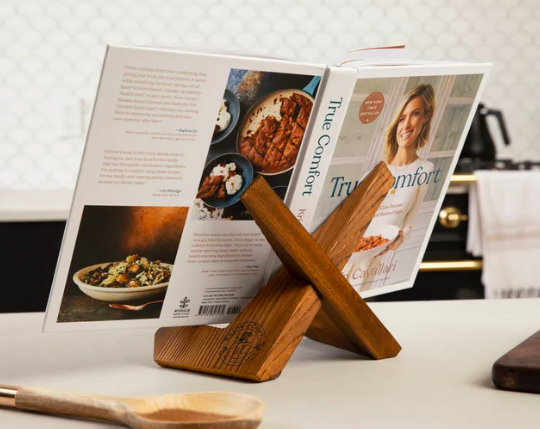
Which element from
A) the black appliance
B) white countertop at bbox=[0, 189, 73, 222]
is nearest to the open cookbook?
white countertop at bbox=[0, 189, 73, 222]

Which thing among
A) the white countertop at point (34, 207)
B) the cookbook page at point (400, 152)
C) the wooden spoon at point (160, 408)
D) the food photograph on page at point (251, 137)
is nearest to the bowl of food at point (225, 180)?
the food photograph on page at point (251, 137)

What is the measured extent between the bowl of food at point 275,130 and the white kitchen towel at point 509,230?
1730 mm

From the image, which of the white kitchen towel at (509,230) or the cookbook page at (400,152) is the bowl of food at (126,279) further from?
the white kitchen towel at (509,230)

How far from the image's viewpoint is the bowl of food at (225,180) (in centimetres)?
79

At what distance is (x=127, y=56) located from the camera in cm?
69

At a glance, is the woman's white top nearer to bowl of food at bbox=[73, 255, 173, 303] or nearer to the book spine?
the book spine

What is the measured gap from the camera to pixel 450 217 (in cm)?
245

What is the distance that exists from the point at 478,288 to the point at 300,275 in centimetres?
186

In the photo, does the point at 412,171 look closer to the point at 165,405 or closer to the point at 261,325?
the point at 261,325

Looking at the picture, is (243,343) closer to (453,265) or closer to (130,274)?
(130,274)

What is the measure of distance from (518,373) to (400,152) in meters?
0.31

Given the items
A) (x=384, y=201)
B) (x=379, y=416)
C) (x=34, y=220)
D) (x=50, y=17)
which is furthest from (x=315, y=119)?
(x=50, y=17)

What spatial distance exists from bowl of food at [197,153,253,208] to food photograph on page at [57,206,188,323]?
3cm

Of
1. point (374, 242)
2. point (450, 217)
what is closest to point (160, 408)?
point (374, 242)
